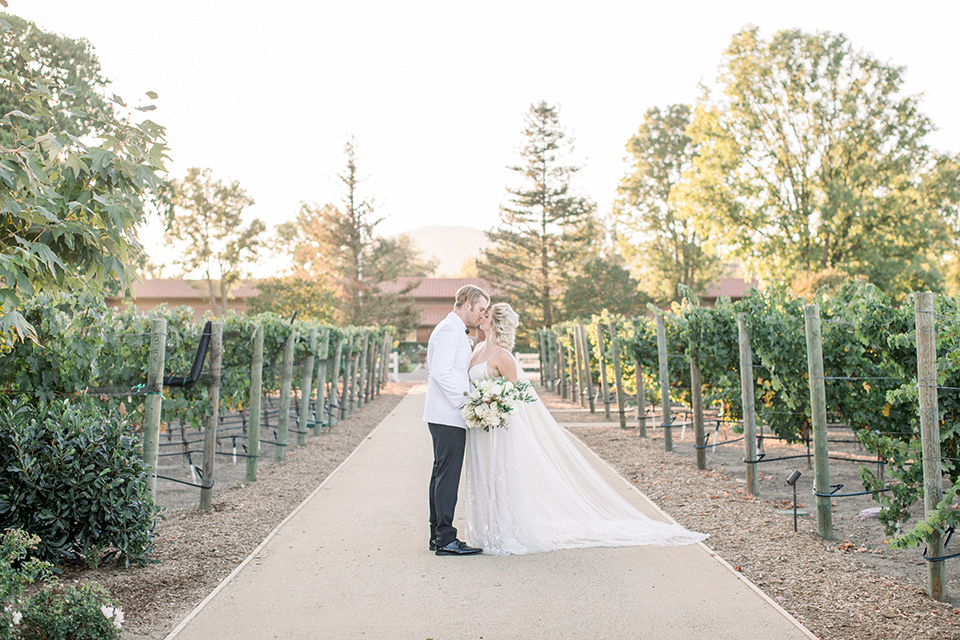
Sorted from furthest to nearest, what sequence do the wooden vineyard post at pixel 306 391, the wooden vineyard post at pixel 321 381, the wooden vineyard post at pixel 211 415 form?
the wooden vineyard post at pixel 321 381 → the wooden vineyard post at pixel 306 391 → the wooden vineyard post at pixel 211 415

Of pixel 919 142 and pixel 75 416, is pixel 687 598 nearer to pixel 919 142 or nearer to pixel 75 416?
pixel 75 416

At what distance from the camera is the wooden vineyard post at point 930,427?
462cm

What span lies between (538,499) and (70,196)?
387 cm

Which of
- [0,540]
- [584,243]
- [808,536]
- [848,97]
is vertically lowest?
[808,536]

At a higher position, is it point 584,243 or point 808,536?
point 584,243

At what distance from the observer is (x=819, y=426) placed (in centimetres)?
622

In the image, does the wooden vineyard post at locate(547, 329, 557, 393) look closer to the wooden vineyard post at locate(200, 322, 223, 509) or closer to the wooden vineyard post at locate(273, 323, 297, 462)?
the wooden vineyard post at locate(273, 323, 297, 462)

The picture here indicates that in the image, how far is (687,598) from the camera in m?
4.45

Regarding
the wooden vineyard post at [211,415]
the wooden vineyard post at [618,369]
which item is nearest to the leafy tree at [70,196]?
the wooden vineyard post at [211,415]

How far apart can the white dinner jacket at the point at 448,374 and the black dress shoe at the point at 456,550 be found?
803mm

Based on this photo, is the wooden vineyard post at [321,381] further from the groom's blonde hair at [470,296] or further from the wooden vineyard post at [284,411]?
the groom's blonde hair at [470,296]

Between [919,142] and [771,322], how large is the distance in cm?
2546

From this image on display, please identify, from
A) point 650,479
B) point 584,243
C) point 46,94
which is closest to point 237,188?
point 584,243

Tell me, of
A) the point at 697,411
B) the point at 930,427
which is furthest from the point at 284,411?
the point at 930,427
